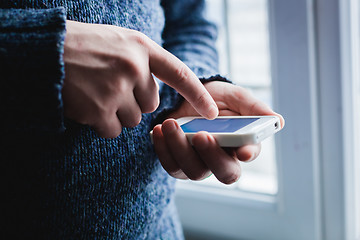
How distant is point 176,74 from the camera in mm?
327

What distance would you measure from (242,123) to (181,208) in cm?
50

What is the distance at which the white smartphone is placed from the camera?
1.16 ft

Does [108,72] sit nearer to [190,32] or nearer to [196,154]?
[196,154]

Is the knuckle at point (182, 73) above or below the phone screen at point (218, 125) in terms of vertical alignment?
above

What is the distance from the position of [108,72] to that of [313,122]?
1.49 feet

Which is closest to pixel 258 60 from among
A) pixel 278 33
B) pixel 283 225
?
pixel 278 33

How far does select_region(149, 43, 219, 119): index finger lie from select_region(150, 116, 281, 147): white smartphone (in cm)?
4

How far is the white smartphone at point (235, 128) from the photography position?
355 mm

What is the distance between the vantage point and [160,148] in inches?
15.4

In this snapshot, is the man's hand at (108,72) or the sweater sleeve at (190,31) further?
the sweater sleeve at (190,31)

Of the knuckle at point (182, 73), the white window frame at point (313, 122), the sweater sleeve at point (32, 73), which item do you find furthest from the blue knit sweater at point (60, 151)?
the white window frame at point (313, 122)

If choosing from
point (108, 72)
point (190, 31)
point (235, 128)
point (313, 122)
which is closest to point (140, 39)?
point (108, 72)

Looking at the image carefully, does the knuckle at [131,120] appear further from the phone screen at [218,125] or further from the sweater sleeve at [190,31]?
the sweater sleeve at [190,31]

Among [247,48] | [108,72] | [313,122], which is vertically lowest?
[313,122]
